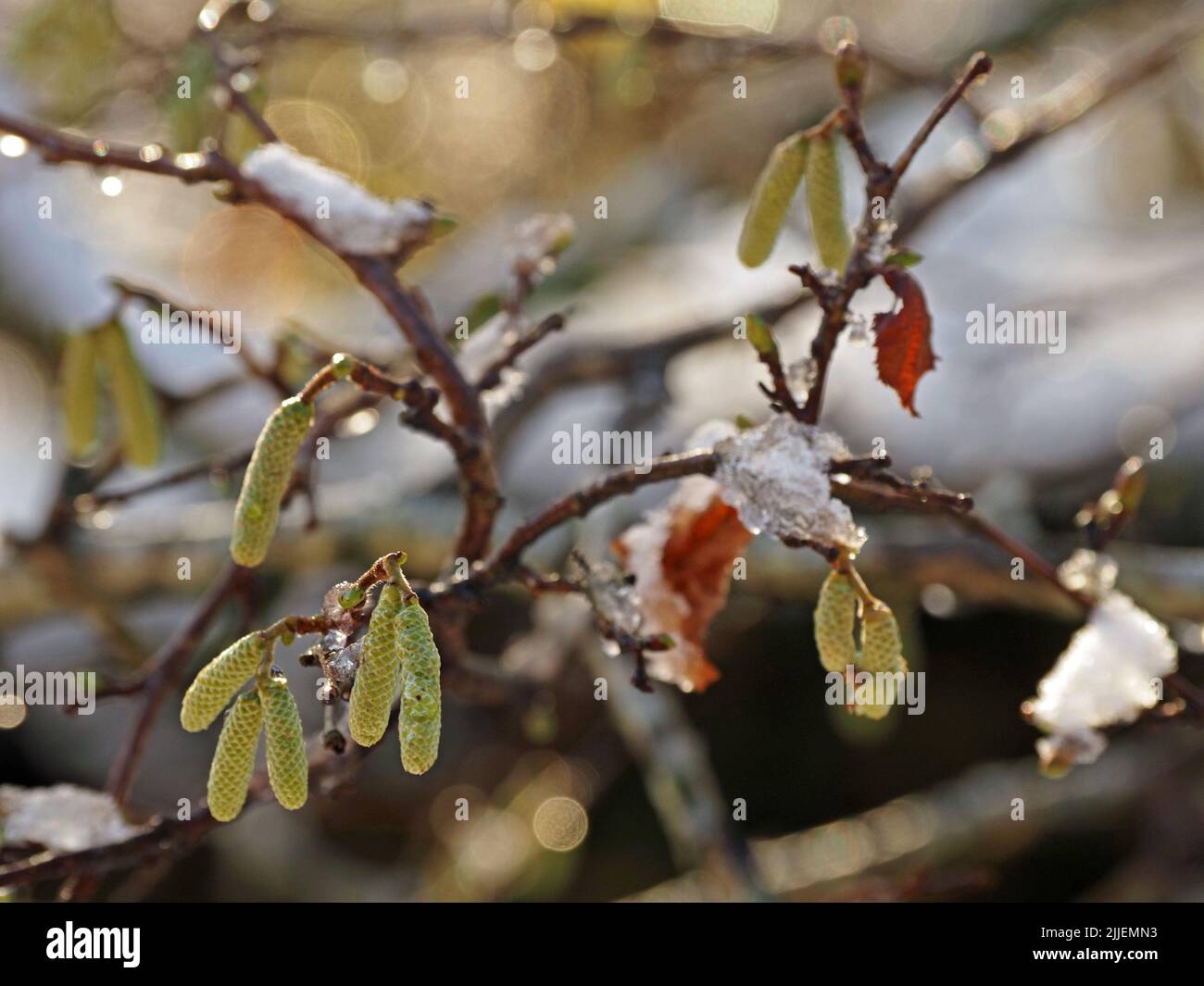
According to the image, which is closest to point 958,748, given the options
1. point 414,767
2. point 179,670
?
point 179,670

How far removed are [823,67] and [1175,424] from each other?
1497 millimetres

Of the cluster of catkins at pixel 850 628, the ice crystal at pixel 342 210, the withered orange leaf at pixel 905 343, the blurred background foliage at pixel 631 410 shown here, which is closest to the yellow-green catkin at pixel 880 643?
the cluster of catkins at pixel 850 628

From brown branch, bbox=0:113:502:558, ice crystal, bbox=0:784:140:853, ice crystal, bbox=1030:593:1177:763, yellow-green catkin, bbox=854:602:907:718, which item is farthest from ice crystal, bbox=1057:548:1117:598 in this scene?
ice crystal, bbox=0:784:140:853

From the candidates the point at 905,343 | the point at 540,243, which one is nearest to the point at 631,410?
the point at 540,243

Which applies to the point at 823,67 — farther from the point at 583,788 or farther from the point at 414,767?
the point at 414,767

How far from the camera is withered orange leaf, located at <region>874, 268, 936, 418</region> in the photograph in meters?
0.79

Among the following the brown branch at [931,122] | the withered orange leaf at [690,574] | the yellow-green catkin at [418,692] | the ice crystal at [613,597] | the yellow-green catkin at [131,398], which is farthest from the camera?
the yellow-green catkin at [131,398]

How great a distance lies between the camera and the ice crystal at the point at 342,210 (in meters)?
0.88

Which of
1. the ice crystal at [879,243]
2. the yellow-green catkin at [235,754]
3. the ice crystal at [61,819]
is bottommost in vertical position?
the ice crystal at [61,819]

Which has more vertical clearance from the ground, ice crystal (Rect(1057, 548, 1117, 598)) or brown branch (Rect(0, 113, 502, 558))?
brown branch (Rect(0, 113, 502, 558))

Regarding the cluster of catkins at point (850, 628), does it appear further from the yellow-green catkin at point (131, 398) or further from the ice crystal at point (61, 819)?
the yellow-green catkin at point (131, 398)

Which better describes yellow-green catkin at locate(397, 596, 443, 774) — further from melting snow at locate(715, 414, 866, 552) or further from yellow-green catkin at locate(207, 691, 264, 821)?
melting snow at locate(715, 414, 866, 552)

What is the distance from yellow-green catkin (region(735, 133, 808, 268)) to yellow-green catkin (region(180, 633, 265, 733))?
495 mm
